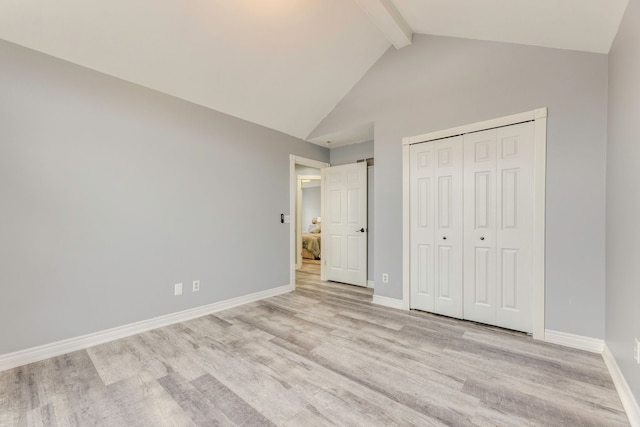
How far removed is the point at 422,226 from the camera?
3119 millimetres

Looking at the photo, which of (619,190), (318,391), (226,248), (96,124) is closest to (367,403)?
(318,391)

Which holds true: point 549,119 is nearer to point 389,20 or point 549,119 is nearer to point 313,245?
point 389,20

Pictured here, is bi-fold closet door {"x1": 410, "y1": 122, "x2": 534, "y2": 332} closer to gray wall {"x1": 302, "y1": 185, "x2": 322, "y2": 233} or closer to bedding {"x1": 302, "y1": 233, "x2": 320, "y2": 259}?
bedding {"x1": 302, "y1": 233, "x2": 320, "y2": 259}

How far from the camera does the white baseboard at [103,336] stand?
2012 mm

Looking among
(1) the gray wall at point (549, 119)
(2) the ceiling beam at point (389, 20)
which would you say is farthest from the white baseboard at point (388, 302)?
(2) the ceiling beam at point (389, 20)

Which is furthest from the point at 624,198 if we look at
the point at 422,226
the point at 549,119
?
the point at 422,226

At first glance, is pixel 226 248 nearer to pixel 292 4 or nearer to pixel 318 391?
pixel 318 391

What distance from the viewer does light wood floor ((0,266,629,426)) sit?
4.91 feet

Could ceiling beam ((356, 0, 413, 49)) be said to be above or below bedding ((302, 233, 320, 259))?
above

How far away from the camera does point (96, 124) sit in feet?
7.81

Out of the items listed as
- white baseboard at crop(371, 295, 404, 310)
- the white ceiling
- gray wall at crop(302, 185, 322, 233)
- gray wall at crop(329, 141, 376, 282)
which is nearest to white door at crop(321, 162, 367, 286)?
gray wall at crop(329, 141, 376, 282)

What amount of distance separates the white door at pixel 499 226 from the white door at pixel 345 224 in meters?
1.72

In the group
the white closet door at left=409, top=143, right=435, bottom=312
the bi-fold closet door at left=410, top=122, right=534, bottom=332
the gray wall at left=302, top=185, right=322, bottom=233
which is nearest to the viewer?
the bi-fold closet door at left=410, top=122, right=534, bottom=332

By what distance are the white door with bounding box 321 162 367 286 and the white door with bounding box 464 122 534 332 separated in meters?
1.72
